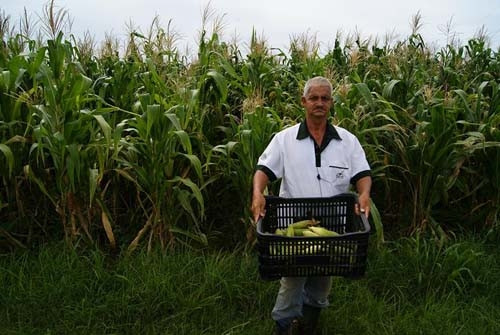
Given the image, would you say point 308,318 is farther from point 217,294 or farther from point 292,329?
point 217,294

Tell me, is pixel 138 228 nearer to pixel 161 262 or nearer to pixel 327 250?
pixel 161 262

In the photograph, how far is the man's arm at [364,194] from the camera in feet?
10.7

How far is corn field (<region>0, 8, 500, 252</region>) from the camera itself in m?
4.43

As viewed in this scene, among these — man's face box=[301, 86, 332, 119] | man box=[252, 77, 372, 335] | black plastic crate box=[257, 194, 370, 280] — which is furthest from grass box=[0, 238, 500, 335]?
man's face box=[301, 86, 332, 119]

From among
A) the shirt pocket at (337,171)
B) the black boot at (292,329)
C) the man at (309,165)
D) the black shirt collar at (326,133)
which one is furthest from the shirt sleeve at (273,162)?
the black boot at (292,329)

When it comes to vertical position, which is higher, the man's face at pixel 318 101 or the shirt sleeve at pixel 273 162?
the man's face at pixel 318 101

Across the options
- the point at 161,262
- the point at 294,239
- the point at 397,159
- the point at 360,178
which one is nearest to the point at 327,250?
the point at 294,239

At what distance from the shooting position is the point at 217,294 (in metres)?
4.14

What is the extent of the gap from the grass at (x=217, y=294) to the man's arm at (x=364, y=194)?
1.00m

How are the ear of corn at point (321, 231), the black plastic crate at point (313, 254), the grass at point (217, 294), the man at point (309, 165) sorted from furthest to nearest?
the grass at point (217, 294), the man at point (309, 165), the ear of corn at point (321, 231), the black plastic crate at point (313, 254)

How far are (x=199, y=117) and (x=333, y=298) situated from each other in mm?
1928

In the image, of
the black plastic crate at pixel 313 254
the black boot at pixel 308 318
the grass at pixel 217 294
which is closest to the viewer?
the black plastic crate at pixel 313 254

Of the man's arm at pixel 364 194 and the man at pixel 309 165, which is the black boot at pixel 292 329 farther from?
the man's arm at pixel 364 194

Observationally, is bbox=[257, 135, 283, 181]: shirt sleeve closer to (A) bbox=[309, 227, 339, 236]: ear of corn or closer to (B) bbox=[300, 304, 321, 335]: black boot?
(A) bbox=[309, 227, 339, 236]: ear of corn
